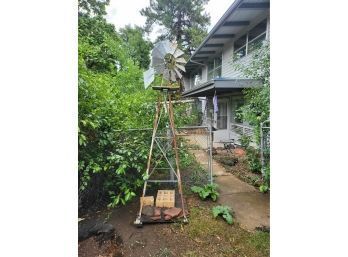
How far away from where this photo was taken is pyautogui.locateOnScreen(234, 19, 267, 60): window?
272 inches

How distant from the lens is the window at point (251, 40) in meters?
6.92

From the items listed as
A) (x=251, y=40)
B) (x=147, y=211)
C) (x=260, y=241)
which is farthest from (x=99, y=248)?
(x=251, y=40)

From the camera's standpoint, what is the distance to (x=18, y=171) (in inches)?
40.9

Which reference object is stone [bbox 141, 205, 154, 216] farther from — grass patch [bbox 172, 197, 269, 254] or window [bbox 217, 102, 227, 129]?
window [bbox 217, 102, 227, 129]

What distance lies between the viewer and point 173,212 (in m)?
3.03

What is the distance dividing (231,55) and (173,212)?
8.00 metres

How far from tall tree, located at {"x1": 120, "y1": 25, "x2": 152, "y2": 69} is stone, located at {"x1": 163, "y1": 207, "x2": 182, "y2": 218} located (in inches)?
553

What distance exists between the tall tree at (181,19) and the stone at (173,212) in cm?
1909

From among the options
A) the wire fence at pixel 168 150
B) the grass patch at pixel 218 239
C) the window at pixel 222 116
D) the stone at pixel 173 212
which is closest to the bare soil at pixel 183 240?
the grass patch at pixel 218 239

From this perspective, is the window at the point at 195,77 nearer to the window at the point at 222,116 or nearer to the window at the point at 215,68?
the window at the point at 215,68

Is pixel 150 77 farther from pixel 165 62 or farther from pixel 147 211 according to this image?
pixel 147 211
